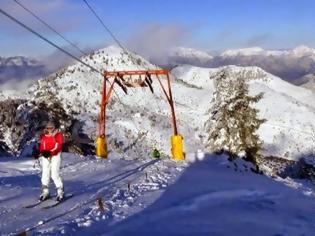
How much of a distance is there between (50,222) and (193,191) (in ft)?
25.2

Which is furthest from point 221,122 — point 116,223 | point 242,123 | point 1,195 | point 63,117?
point 116,223

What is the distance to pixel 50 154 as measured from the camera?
1595 cm

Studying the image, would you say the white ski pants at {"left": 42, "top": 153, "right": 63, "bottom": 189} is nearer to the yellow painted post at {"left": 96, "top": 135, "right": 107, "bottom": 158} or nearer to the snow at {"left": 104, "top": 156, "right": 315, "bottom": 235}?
the snow at {"left": 104, "top": 156, "right": 315, "bottom": 235}

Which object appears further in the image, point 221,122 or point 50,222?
point 221,122

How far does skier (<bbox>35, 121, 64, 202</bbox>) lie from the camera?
1593 centimetres

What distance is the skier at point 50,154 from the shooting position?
1593 centimetres

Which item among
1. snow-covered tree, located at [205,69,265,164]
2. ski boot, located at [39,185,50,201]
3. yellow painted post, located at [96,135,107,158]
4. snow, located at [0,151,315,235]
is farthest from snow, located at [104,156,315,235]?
snow-covered tree, located at [205,69,265,164]

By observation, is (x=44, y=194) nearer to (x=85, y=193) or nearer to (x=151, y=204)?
(x=85, y=193)

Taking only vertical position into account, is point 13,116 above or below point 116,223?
above

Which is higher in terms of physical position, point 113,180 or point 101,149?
point 101,149

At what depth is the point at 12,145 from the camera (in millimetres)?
58125

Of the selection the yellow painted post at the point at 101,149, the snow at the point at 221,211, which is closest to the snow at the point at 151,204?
the snow at the point at 221,211

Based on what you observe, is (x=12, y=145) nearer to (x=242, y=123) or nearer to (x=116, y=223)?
(x=242, y=123)

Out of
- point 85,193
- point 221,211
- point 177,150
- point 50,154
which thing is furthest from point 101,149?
point 50,154
